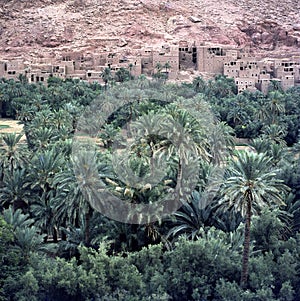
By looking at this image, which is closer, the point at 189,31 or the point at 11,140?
the point at 11,140

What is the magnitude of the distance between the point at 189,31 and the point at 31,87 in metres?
27.9

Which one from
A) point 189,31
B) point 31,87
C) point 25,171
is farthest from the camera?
point 189,31

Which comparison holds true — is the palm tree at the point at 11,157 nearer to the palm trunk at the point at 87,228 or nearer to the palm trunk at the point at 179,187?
the palm trunk at the point at 87,228

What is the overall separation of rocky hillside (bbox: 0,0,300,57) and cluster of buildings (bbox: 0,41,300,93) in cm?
601

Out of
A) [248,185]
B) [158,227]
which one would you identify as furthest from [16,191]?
[248,185]

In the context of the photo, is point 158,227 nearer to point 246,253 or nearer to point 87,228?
point 87,228

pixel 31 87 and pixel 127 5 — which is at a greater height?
pixel 127 5

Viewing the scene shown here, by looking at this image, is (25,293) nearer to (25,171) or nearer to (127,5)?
(25,171)

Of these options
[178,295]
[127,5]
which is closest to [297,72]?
[127,5]

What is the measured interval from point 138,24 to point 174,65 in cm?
1890

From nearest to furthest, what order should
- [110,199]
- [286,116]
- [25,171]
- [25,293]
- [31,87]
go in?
[25,293] < [110,199] < [25,171] < [286,116] < [31,87]

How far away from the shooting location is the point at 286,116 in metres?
50.2

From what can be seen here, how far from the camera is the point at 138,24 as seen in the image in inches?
3334

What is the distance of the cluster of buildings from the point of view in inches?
2494
